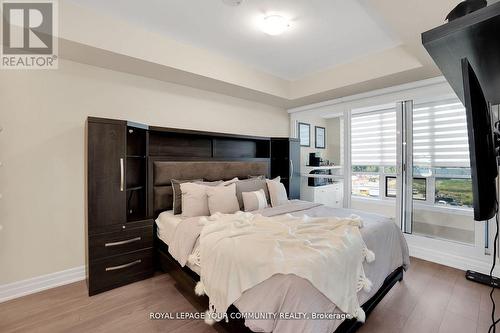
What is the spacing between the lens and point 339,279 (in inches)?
59.2

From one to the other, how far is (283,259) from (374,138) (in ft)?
10.2

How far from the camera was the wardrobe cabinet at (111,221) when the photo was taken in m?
2.35

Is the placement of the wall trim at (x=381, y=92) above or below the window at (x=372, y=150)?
above

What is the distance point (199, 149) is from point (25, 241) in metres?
2.19

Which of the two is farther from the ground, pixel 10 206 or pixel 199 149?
pixel 199 149

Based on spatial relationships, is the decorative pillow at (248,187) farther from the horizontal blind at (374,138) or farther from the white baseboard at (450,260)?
the white baseboard at (450,260)

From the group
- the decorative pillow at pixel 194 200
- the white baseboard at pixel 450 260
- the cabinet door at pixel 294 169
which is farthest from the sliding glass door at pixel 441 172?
the decorative pillow at pixel 194 200

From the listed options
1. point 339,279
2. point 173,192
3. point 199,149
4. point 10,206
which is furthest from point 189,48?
point 339,279

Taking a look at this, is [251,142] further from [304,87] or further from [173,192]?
[173,192]

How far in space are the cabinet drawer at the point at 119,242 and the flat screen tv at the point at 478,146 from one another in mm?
2817

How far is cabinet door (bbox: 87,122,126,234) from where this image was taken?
235cm

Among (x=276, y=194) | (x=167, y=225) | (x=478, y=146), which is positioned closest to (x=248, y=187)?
(x=276, y=194)

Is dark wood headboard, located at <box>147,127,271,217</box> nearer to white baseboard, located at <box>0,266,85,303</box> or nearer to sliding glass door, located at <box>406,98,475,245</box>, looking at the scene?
white baseboard, located at <box>0,266,85,303</box>

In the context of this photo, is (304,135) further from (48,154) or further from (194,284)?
(48,154)
